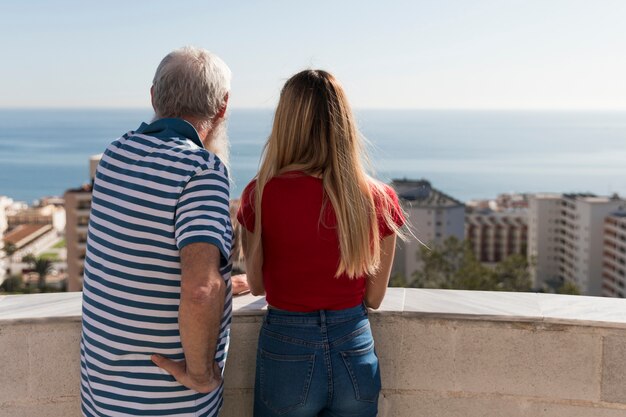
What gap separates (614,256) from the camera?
45500 millimetres

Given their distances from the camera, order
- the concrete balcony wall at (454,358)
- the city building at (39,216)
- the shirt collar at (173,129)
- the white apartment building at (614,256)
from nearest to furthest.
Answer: the shirt collar at (173,129), the concrete balcony wall at (454,358), the white apartment building at (614,256), the city building at (39,216)

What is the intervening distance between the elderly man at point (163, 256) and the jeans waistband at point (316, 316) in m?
0.20

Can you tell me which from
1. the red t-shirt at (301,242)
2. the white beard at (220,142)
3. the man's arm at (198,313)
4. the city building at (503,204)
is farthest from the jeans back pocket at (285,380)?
the city building at (503,204)

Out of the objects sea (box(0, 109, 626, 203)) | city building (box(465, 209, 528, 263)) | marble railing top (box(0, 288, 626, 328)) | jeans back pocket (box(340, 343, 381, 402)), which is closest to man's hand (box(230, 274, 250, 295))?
marble railing top (box(0, 288, 626, 328))

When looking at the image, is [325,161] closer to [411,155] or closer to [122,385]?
[122,385]

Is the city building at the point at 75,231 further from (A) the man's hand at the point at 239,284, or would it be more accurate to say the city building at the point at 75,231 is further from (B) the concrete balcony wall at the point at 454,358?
(A) the man's hand at the point at 239,284

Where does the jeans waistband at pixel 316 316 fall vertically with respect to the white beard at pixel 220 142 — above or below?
below

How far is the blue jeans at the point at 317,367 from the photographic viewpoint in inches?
66.0

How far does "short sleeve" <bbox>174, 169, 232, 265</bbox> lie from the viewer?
1403 mm

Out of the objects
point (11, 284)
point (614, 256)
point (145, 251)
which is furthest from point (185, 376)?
point (614, 256)

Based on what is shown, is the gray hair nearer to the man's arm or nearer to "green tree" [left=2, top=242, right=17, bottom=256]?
the man's arm

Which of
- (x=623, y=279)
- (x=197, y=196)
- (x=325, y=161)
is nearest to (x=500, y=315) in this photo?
(x=325, y=161)

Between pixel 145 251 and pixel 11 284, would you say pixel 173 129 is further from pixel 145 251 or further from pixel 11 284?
pixel 11 284

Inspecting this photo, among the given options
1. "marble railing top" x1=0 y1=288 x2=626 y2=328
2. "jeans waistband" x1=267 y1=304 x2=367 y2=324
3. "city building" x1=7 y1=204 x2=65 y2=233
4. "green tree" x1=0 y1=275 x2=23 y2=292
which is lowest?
"green tree" x1=0 y1=275 x2=23 y2=292
